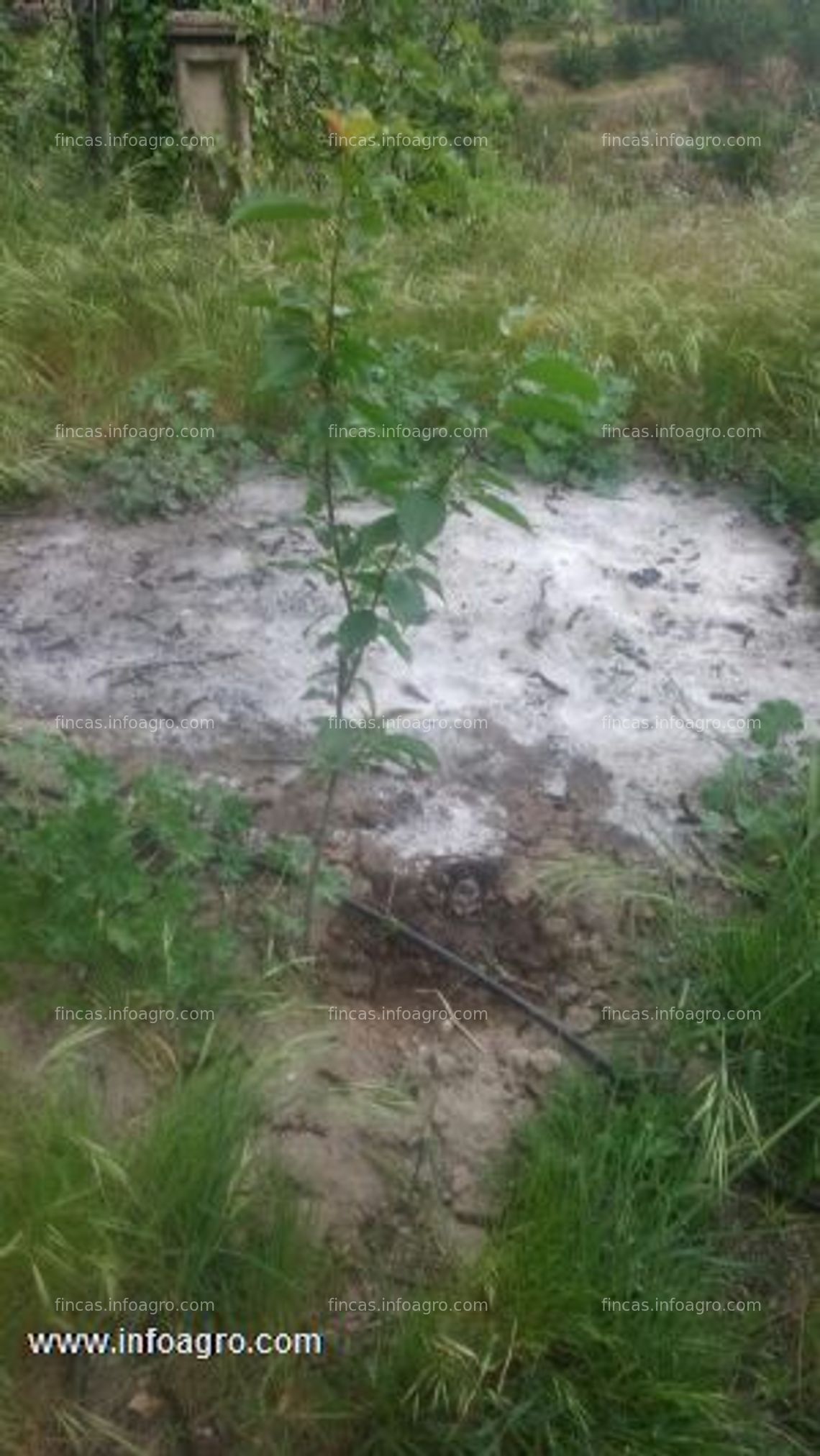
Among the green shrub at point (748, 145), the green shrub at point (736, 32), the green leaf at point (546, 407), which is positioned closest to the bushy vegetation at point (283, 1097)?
the green leaf at point (546, 407)

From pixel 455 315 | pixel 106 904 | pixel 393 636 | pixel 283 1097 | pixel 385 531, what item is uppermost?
pixel 385 531

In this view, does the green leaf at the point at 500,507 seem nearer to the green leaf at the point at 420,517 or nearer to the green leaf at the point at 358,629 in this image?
the green leaf at the point at 420,517

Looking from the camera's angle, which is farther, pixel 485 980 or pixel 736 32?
pixel 736 32

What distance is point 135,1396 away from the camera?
6.86 ft

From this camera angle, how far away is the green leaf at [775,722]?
3.47m

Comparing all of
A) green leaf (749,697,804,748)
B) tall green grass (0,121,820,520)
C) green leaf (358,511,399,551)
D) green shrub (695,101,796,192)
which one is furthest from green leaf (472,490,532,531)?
green shrub (695,101,796,192)

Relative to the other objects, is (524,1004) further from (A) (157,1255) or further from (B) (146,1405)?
(B) (146,1405)

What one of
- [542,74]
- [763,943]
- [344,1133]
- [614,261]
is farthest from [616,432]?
[542,74]

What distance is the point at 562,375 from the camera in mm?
2068

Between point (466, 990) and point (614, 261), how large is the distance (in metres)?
3.95

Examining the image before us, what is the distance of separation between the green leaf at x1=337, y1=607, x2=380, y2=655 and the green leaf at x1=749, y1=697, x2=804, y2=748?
1.41m

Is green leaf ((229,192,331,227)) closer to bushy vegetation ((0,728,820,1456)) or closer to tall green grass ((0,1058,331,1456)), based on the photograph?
bushy vegetation ((0,728,820,1456))

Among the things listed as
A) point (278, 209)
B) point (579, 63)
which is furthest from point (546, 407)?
point (579, 63)

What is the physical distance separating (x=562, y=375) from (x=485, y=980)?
1313 mm
